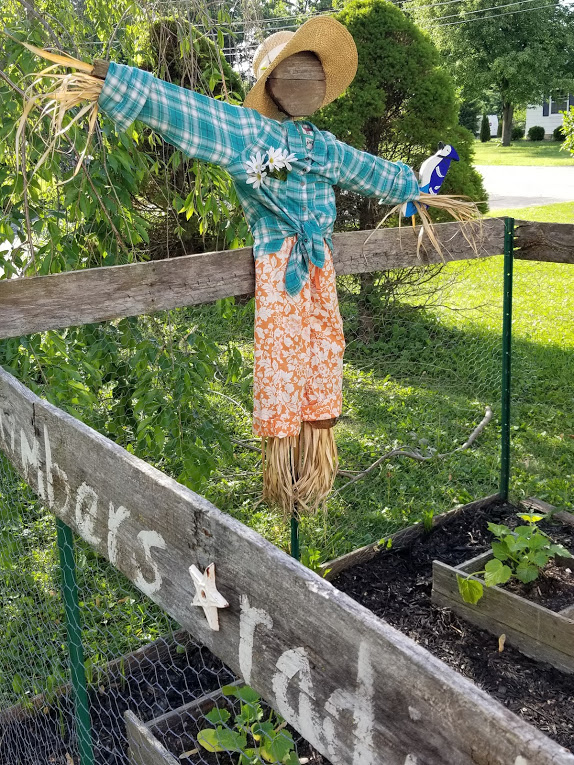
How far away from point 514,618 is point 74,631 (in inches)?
64.7

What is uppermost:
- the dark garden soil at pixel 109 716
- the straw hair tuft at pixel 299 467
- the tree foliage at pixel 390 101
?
the tree foliage at pixel 390 101

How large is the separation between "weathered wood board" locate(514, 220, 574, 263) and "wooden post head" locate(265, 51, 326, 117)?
138 cm

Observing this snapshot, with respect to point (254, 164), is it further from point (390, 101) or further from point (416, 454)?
point (390, 101)

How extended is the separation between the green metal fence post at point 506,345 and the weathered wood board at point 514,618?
2.53ft

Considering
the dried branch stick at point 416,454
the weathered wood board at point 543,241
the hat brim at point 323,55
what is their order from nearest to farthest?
the hat brim at point 323,55 → the weathered wood board at point 543,241 → the dried branch stick at point 416,454

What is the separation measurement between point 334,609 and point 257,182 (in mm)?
1431

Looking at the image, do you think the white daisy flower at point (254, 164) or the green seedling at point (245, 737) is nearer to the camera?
the green seedling at point (245, 737)

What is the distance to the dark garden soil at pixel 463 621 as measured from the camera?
241cm

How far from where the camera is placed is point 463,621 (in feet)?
9.39

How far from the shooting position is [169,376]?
3.01m

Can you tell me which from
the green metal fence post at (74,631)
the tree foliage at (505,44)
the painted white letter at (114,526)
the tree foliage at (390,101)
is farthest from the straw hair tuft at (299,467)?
the tree foliage at (505,44)

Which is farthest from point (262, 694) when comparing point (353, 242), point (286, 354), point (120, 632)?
point (120, 632)

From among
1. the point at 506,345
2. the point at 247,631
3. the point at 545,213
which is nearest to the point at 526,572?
the point at 506,345

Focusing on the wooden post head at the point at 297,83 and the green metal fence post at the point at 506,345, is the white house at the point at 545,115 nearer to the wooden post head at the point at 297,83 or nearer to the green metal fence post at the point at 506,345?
the green metal fence post at the point at 506,345
